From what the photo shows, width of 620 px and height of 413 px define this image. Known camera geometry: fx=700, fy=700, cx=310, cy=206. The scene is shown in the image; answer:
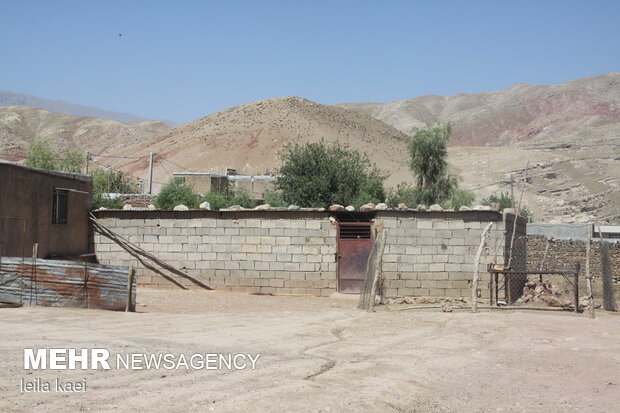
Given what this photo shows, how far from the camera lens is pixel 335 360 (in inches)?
393

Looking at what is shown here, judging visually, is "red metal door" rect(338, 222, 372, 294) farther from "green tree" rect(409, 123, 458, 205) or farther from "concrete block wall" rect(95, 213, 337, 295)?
"green tree" rect(409, 123, 458, 205)

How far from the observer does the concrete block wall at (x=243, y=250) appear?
20.5 meters

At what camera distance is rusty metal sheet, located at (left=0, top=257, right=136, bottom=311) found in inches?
558

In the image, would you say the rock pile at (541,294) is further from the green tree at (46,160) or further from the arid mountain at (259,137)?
the arid mountain at (259,137)

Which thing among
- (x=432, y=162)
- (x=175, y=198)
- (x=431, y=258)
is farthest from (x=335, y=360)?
(x=432, y=162)

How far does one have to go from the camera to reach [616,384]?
31.7ft

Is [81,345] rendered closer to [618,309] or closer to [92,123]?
[618,309]

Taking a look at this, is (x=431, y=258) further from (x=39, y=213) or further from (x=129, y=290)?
(x=39, y=213)

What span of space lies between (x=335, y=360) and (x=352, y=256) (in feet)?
34.7

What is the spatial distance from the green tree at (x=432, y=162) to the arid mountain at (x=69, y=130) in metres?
70.5

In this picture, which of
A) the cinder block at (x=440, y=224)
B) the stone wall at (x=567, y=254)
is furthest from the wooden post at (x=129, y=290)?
the stone wall at (x=567, y=254)

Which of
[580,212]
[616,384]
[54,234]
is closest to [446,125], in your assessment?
→ [580,212]

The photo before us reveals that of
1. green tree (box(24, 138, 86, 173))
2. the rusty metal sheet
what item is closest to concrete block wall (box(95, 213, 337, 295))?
the rusty metal sheet

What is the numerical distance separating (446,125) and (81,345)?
41.0m
